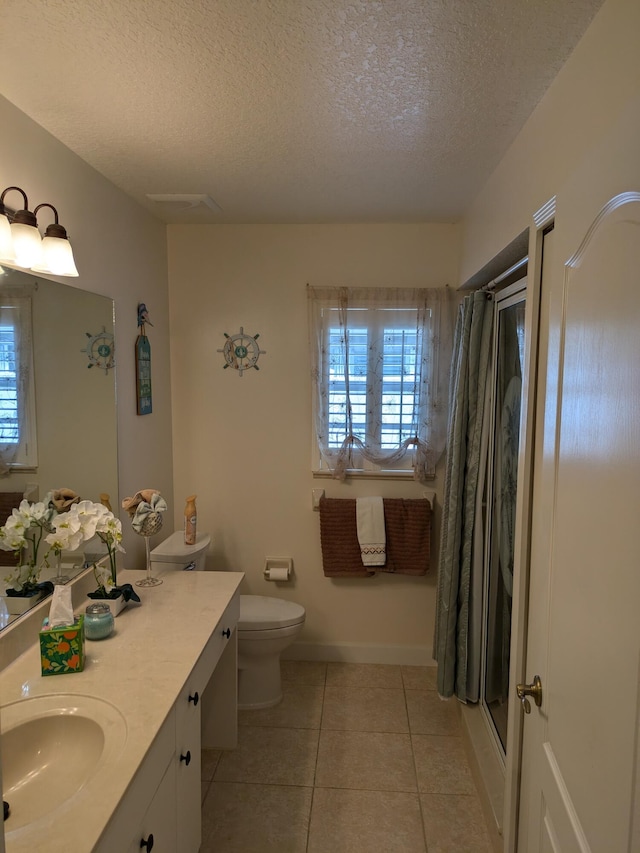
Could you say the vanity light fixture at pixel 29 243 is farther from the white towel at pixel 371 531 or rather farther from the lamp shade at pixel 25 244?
the white towel at pixel 371 531

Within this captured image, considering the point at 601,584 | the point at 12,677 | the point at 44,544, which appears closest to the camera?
the point at 601,584

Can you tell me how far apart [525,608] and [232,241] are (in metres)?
2.40

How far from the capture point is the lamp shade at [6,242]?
60.6 inches

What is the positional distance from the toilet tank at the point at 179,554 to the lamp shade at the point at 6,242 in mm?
1534

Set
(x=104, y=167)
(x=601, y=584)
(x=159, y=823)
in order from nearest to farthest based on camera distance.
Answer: (x=601, y=584) < (x=159, y=823) < (x=104, y=167)

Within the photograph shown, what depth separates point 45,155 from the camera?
Answer: 6.02 feet

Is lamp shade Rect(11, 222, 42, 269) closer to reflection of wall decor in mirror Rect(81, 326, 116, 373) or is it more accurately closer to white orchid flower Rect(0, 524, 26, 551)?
reflection of wall decor in mirror Rect(81, 326, 116, 373)

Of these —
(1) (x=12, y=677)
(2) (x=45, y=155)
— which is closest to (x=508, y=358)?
(2) (x=45, y=155)

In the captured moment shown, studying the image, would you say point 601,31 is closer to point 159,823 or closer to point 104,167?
point 104,167

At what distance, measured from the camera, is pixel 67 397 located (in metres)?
2.00

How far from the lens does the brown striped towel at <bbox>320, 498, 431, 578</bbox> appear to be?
3.01m

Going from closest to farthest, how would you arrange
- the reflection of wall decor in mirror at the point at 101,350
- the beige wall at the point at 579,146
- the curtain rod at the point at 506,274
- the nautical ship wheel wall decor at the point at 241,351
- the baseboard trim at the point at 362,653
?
the beige wall at the point at 579,146 < the curtain rod at the point at 506,274 < the reflection of wall decor in mirror at the point at 101,350 < the nautical ship wheel wall decor at the point at 241,351 < the baseboard trim at the point at 362,653

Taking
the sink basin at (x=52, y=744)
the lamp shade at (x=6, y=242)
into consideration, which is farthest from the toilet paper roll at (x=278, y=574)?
the lamp shade at (x=6, y=242)

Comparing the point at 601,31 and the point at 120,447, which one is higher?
the point at 601,31
